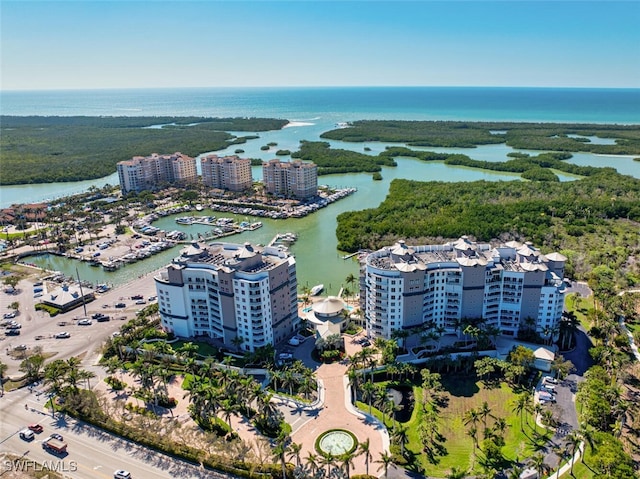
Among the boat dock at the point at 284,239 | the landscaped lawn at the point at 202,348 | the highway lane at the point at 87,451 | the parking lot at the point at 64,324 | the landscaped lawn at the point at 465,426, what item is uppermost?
the boat dock at the point at 284,239

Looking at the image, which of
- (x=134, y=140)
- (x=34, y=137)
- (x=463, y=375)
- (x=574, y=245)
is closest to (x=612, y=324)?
(x=463, y=375)

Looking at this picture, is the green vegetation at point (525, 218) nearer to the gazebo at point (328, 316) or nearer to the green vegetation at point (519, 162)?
the green vegetation at point (519, 162)

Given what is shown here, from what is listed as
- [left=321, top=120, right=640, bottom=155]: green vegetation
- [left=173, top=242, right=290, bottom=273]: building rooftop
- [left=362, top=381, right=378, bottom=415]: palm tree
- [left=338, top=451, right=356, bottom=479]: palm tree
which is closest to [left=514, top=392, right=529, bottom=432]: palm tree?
[left=362, top=381, right=378, bottom=415]: palm tree

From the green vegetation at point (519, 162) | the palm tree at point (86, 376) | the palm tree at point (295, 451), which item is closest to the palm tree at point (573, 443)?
the palm tree at point (295, 451)

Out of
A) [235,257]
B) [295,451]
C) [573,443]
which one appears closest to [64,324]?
[235,257]

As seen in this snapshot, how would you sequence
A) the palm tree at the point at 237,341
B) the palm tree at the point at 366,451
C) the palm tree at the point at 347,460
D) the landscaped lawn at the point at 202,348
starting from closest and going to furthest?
the palm tree at the point at 347,460
the palm tree at the point at 366,451
the palm tree at the point at 237,341
the landscaped lawn at the point at 202,348

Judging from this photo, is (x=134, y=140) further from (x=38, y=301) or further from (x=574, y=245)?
(x=574, y=245)

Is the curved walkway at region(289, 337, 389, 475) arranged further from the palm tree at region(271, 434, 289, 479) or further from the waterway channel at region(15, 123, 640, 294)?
the waterway channel at region(15, 123, 640, 294)
